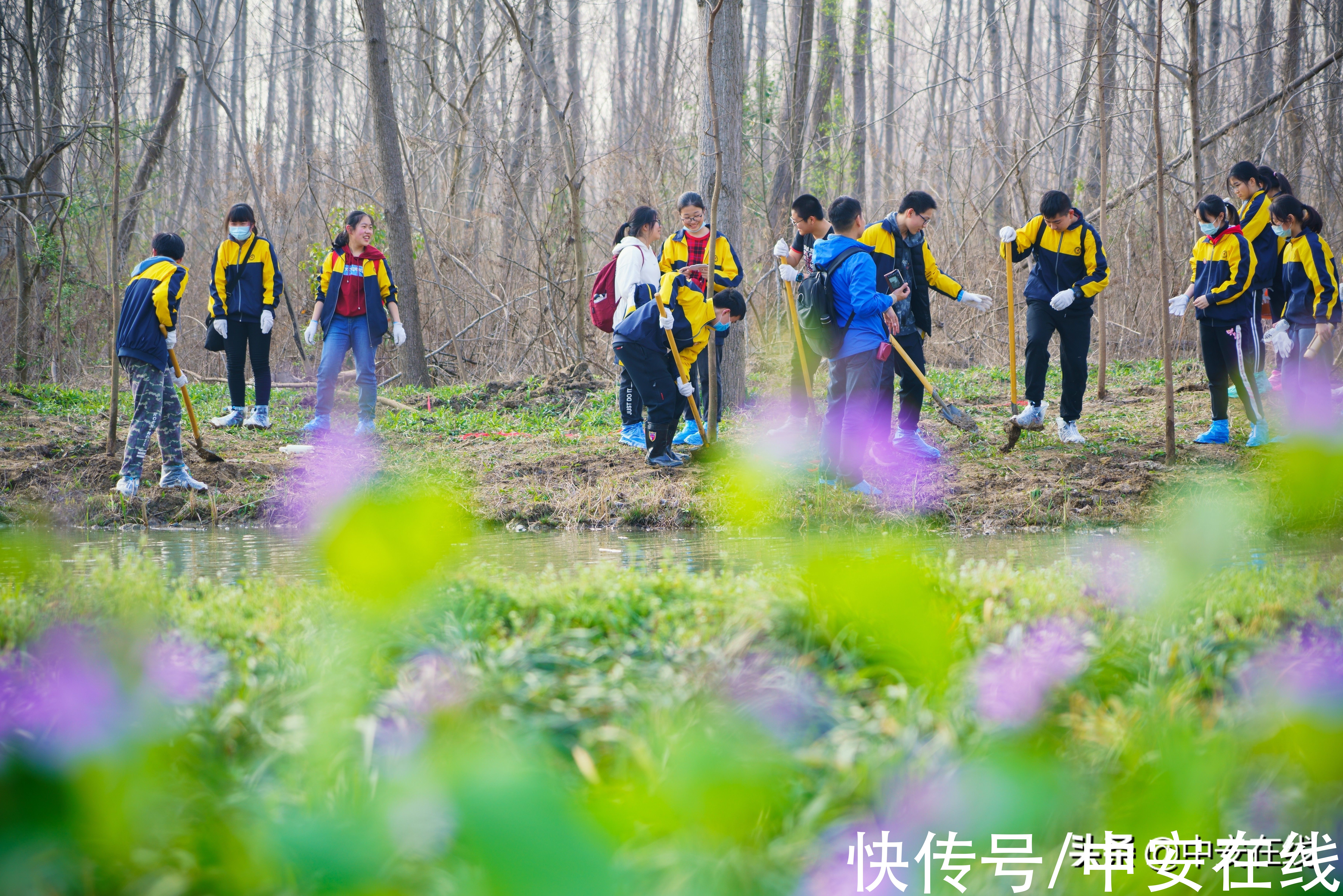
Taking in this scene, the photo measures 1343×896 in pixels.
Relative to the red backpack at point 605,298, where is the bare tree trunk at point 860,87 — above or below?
above

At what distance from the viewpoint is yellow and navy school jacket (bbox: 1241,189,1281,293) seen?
8.29 meters

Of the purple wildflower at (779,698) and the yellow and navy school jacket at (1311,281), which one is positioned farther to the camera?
the yellow and navy school jacket at (1311,281)

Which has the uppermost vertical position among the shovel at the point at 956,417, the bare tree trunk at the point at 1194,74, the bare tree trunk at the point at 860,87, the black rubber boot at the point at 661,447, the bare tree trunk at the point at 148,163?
the bare tree trunk at the point at 860,87

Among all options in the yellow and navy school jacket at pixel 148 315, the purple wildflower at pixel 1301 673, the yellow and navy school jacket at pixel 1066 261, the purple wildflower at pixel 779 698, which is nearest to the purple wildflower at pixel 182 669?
the purple wildflower at pixel 779 698

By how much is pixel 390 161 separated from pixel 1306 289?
32.4ft

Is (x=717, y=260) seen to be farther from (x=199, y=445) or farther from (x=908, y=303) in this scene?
(x=199, y=445)

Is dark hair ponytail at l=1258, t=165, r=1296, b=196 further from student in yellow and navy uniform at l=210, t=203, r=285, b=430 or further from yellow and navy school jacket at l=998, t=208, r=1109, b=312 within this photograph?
student in yellow and navy uniform at l=210, t=203, r=285, b=430

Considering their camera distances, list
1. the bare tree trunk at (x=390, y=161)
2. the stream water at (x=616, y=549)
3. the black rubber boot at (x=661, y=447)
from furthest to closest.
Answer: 1. the bare tree trunk at (x=390, y=161)
2. the black rubber boot at (x=661, y=447)
3. the stream water at (x=616, y=549)

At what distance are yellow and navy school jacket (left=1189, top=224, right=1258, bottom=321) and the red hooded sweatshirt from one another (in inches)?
271

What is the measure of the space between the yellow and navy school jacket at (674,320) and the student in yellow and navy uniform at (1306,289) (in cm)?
442

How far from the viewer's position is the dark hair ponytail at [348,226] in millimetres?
8969

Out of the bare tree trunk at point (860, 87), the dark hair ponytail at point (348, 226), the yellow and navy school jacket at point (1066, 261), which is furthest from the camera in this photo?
the bare tree trunk at point (860, 87)

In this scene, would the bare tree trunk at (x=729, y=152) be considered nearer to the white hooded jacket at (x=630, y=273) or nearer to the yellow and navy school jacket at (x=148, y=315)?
the white hooded jacket at (x=630, y=273)

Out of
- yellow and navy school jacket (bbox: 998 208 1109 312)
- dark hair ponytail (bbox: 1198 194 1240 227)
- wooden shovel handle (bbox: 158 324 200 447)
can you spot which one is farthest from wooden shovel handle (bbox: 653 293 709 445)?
dark hair ponytail (bbox: 1198 194 1240 227)
